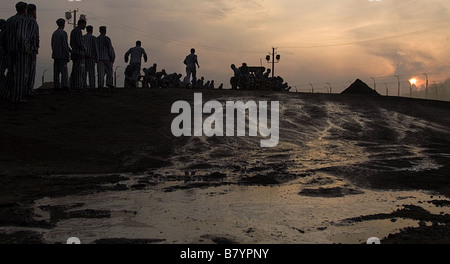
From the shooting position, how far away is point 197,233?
5.13m

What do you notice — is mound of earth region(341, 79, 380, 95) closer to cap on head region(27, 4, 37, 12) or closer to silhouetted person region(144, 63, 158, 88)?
silhouetted person region(144, 63, 158, 88)

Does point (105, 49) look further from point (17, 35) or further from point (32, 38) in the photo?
point (17, 35)

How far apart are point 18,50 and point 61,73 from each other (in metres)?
3.37

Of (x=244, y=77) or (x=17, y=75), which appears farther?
(x=244, y=77)

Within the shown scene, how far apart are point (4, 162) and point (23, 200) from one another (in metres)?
3.28

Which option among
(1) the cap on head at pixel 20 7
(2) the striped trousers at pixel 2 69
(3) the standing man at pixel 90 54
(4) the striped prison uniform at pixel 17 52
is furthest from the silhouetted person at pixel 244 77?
(1) the cap on head at pixel 20 7

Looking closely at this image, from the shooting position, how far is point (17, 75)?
44.4 ft

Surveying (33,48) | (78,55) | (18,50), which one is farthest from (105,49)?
(18,50)

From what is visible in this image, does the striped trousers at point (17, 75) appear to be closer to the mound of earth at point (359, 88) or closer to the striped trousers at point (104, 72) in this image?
the striped trousers at point (104, 72)

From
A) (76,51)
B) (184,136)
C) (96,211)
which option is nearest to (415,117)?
(184,136)

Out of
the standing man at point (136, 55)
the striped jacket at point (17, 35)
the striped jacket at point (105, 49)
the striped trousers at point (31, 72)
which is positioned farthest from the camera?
the standing man at point (136, 55)

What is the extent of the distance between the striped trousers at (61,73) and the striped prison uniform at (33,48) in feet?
5.35

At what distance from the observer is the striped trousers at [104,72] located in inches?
764
